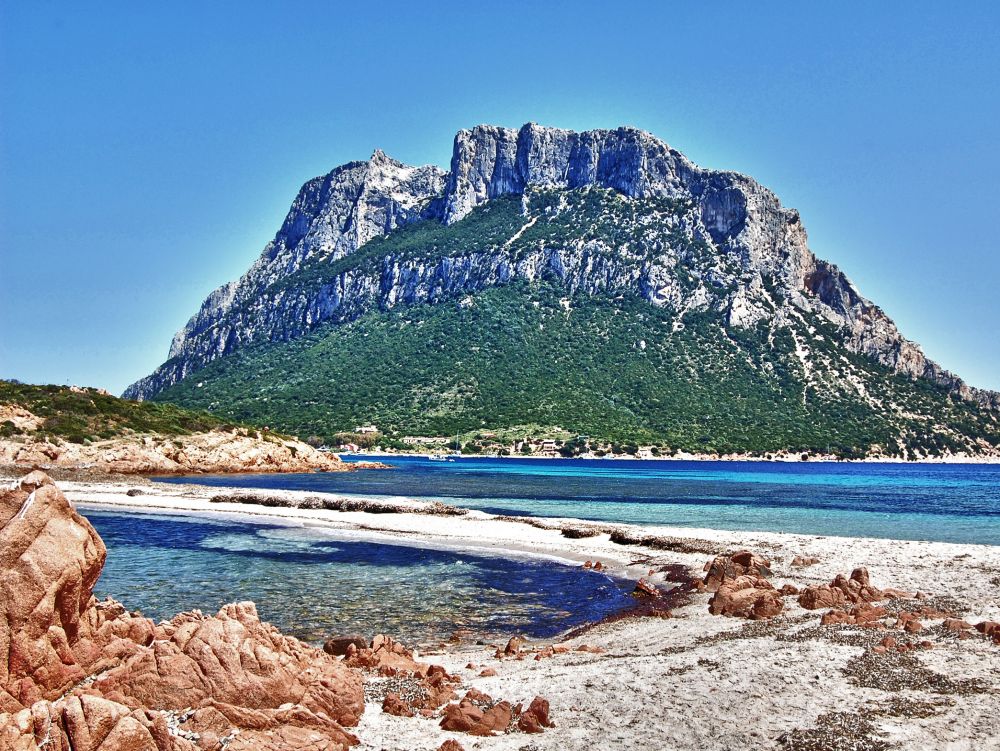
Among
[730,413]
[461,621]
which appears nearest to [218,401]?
[730,413]

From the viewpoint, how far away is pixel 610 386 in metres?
133

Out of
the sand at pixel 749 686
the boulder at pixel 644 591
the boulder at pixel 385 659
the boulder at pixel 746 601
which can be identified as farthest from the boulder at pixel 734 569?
the boulder at pixel 385 659

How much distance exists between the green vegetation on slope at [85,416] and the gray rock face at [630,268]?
80.8 metres

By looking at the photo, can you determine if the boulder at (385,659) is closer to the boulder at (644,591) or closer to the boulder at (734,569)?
the boulder at (644,591)

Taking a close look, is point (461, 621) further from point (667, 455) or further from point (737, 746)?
point (667, 455)

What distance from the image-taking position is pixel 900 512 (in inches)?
1937

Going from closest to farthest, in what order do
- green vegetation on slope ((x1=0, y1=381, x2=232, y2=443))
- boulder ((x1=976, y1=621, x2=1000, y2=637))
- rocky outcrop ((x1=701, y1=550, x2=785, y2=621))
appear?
boulder ((x1=976, y1=621, x2=1000, y2=637)) → rocky outcrop ((x1=701, y1=550, x2=785, y2=621)) → green vegetation on slope ((x1=0, y1=381, x2=232, y2=443))

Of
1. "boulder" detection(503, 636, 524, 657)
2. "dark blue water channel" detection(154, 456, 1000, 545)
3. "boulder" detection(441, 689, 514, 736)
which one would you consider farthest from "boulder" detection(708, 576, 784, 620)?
"dark blue water channel" detection(154, 456, 1000, 545)

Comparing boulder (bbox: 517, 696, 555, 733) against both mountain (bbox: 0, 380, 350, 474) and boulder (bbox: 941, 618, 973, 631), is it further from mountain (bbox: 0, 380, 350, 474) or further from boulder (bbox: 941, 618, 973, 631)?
mountain (bbox: 0, 380, 350, 474)

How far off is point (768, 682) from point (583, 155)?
18214 cm

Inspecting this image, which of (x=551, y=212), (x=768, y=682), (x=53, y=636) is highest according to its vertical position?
(x=551, y=212)

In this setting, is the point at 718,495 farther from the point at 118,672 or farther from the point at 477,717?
the point at 118,672

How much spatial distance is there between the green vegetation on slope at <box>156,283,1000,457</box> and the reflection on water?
94.1 meters

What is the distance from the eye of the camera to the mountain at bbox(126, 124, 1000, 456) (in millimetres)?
130500
